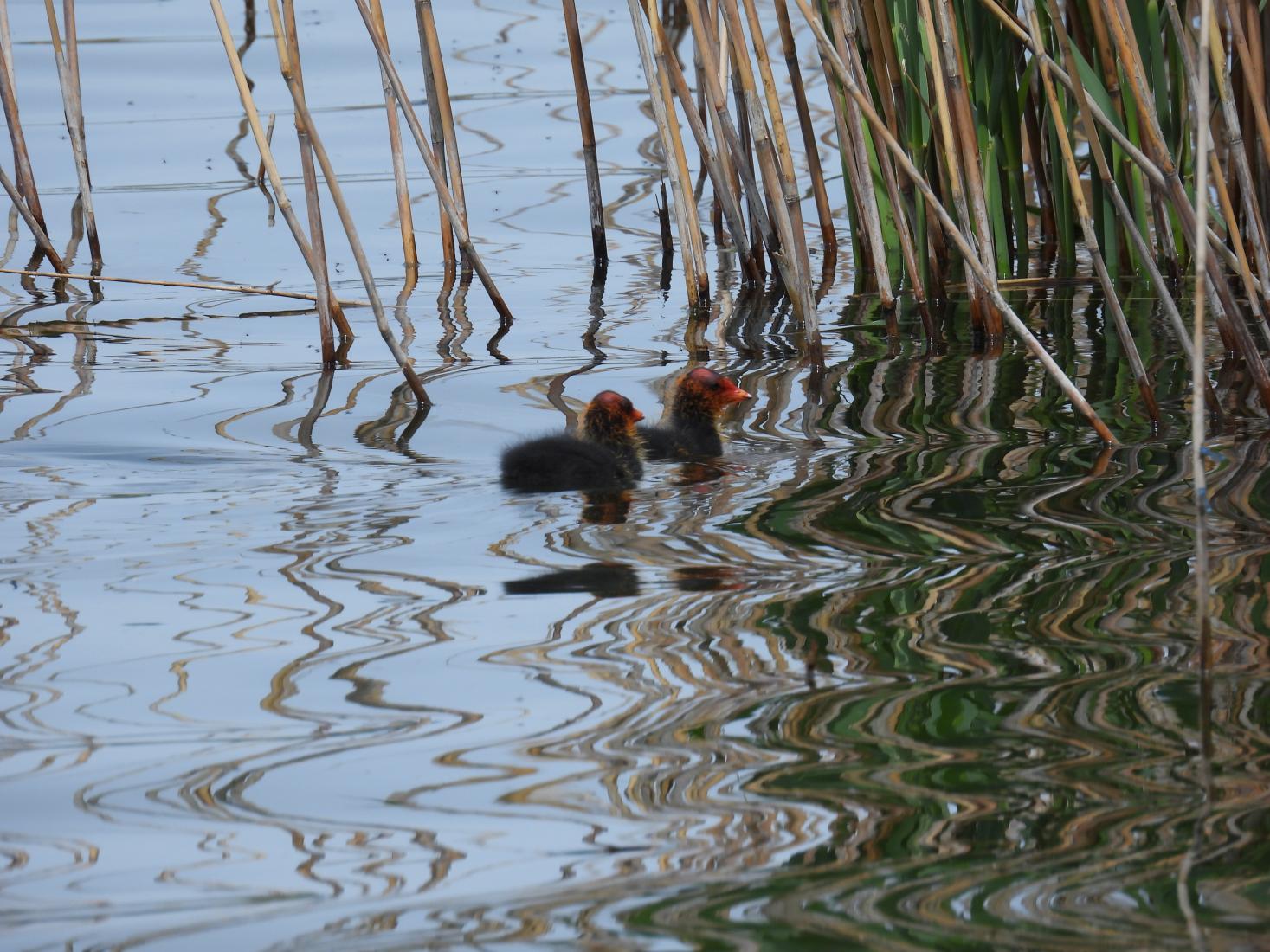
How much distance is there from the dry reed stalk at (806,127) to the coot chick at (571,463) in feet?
6.09

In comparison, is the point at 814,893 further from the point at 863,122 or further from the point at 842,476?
the point at 863,122

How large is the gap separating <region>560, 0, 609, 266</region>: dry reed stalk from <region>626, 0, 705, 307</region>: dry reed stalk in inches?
19.3

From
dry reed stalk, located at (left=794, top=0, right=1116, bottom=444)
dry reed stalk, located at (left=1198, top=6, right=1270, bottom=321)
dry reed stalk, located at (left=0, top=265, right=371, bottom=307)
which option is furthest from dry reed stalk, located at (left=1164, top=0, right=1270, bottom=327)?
dry reed stalk, located at (left=0, top=265, right=371, bottom=307)

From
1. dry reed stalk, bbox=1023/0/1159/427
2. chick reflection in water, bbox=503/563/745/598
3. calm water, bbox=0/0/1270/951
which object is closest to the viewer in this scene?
calm water, bbox=0/0/1270/951

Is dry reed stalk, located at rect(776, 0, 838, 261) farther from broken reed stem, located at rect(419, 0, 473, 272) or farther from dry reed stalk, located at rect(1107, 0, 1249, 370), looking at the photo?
dry reed stalk, located at rect(1107, 0, 1249, 370)

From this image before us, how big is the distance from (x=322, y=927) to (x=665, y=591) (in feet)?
4.84

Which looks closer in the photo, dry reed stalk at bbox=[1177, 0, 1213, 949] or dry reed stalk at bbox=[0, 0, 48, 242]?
dry reed stalk at bbox=[1177, 0, 1213, 949]

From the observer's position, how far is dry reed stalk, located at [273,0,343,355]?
5.24 meters

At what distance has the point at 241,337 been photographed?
6668mm

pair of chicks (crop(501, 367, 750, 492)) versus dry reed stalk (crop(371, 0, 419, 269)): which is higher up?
dry reed stalk (crop(371, 0, 419, 269))

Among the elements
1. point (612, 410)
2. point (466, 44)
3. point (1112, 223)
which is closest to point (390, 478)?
point (612, 410)

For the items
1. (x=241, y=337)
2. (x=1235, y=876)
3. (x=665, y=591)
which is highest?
(x=241, y=337)

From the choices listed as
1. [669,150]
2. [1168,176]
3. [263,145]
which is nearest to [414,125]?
[263,145]

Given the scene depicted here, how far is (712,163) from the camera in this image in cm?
634
